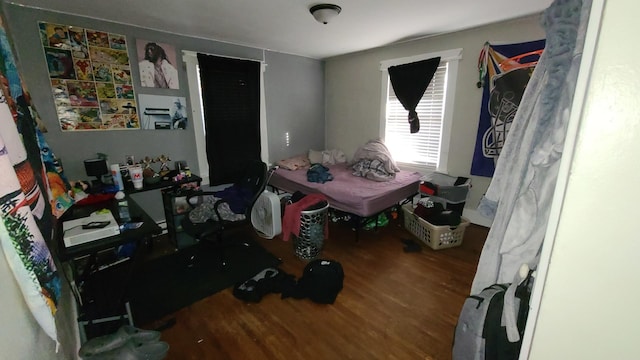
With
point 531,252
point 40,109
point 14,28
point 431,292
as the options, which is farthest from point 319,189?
point 14,28

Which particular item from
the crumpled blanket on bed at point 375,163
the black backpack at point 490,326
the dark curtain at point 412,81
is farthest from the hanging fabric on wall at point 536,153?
the dark curtain at point 412,81

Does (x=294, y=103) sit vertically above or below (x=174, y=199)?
above

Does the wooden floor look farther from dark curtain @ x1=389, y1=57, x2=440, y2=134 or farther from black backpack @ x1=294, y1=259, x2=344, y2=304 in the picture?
dark curtain @ x1=389, y1=57, x2=440, y2=134

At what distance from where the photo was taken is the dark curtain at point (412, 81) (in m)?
3.28

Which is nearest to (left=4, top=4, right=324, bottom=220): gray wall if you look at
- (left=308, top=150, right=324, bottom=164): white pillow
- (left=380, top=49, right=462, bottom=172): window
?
(left=308, top=150, right=324, bottom=164): white pillow

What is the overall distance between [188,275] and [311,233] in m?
1.17

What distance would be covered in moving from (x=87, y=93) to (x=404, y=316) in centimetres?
344

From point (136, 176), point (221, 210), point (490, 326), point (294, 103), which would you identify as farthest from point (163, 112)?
point (490, 326)

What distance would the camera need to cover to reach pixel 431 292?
2.11 meters

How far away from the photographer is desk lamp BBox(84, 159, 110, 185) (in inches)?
93.4

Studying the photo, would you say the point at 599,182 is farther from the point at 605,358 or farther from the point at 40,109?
the point at 40,109

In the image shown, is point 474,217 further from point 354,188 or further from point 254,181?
point 254,181

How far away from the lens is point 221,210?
8.22 ft

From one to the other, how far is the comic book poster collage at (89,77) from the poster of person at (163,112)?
0.10 metres
